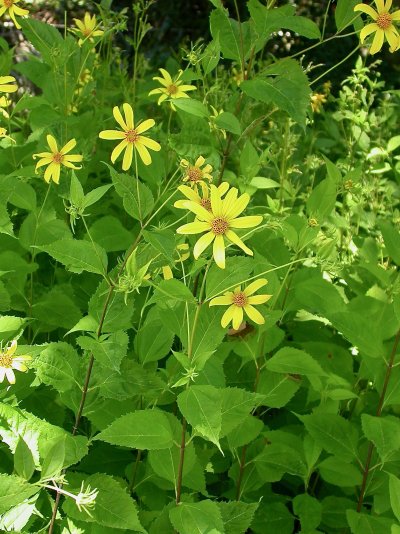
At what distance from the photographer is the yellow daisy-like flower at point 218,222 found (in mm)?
944

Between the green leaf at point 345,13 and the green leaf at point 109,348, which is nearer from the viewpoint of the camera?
the green leaf at point 109,348

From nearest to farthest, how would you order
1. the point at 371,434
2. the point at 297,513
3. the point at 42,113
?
1. the point at 371,434
2. the point at 297,513
3. the point at 42,113

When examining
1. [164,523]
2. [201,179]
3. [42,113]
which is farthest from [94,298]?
[42,113]

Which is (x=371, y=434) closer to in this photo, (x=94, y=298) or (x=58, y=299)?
(x=94, y=298)

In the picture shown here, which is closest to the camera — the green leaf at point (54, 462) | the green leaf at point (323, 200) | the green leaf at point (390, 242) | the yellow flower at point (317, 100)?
the green leaf at point (54, 462)

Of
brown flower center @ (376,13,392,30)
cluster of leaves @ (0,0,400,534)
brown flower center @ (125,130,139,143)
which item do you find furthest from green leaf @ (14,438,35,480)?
brown flower center @ (376,13,392,30)

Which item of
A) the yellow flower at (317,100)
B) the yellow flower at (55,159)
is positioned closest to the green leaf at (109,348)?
the yellow flower at (55,159)

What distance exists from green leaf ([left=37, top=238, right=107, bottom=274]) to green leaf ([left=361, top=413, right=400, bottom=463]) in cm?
48

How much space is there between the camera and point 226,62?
4859mm

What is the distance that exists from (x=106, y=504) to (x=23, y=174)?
63 cm

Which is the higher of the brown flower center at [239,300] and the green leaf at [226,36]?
the green leaf at [226,36]

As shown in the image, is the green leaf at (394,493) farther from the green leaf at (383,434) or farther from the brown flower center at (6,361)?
the brown flower center at (6,361)

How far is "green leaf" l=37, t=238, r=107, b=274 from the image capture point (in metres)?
1.04

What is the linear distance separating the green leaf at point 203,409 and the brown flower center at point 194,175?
0.94ft
